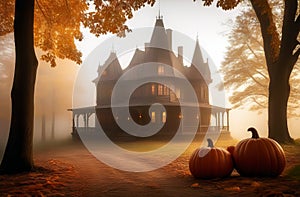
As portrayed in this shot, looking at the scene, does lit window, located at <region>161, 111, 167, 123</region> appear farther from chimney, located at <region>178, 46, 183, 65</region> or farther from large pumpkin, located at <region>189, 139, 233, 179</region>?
large pumpkin, located at <region>189, 139, 233, 179</region>

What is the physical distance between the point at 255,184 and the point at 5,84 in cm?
3629

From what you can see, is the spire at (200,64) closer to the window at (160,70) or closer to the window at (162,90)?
the window at (160,70)

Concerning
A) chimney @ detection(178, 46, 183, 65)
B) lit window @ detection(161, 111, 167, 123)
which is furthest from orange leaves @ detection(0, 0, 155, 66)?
chimney @ detection(178, 46, 183, 65)

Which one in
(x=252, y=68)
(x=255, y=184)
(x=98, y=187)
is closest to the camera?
(x=255, y=184)

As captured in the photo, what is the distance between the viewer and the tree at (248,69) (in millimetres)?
34812

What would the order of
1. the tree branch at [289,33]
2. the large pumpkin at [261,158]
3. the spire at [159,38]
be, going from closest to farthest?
the large pumpkin at [261,158], the tree branch at [289,33], the spire at [159,38]

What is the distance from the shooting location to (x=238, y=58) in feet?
119

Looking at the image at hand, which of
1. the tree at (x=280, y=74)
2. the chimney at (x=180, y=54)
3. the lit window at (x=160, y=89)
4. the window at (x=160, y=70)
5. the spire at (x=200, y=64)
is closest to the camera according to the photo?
the tree at (x=280, y=74)

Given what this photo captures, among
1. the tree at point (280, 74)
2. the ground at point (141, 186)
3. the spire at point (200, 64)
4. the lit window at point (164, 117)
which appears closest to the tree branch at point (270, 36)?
the tree at point (280, 74)

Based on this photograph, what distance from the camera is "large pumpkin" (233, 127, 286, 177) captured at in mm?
7395

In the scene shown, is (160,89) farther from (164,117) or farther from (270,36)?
(270,36)

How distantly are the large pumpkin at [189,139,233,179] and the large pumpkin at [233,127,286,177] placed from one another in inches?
13.3

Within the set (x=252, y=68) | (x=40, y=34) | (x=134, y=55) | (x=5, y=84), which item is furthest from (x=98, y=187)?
(x=134, y=55)

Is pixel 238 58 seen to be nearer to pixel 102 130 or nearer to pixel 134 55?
pixel 134 55
